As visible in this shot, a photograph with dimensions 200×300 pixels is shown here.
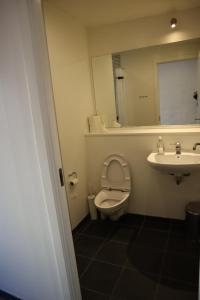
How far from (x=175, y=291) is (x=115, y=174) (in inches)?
50.1

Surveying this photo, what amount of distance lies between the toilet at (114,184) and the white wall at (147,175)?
0.27 ft

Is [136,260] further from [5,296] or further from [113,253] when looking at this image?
[5,296]

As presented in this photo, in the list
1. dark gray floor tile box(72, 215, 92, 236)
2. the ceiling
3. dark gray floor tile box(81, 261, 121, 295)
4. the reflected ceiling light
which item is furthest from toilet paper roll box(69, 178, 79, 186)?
the reflected ceiling light

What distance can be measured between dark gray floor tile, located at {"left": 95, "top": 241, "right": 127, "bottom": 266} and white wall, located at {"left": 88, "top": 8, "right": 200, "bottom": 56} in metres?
2.12

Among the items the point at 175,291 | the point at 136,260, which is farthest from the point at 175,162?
the point at 175,291

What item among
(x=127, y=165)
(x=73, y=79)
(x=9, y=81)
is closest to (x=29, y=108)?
(x=9, y=81)

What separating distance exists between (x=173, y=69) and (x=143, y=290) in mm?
2123

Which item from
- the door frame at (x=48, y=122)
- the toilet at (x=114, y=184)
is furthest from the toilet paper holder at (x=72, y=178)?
the door frame at (x=48, y=122)

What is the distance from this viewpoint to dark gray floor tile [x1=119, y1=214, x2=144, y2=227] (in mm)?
2487

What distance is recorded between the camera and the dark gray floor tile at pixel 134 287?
158 cm

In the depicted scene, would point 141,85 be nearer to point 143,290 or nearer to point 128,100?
point 128,100

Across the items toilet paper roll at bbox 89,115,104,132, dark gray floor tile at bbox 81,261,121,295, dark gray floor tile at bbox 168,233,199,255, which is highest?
toilet paper roll at bbox 89,115,104,132

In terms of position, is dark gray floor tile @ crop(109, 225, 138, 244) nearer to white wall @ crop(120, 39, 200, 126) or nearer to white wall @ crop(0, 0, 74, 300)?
white wall @ crop(0, 0, 74, 300)

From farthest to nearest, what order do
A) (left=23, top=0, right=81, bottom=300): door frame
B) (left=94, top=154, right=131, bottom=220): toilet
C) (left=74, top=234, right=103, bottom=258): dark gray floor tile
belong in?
(left=94, top=154, right=131, bottom=220): toilet → (left=74, top=234, right=103, bottom=258): dark gray floor tile → (left=23, top=0, right=81, bottom=300): door frame
